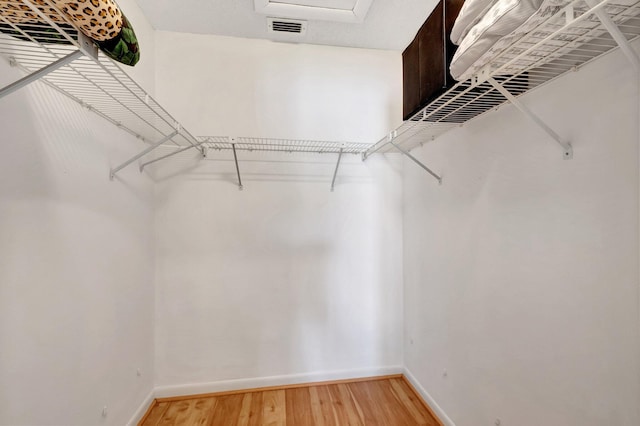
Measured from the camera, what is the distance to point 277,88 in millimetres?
2010

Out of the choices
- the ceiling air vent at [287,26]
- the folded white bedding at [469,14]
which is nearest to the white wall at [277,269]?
the ceiling air vent at [287,26]

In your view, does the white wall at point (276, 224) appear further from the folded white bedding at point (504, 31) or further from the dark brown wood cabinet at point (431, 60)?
the folded white bedding at point (504, 31)

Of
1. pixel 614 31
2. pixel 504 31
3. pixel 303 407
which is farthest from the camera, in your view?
pixel 303 407

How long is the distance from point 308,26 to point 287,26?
0.16 m

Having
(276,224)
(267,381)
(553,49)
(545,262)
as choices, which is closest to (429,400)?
(267,381)

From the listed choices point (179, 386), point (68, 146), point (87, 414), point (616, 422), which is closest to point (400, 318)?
point (616, 422)

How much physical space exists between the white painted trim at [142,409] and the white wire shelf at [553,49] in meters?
2.53

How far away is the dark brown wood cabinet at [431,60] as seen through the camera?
3.82 feet

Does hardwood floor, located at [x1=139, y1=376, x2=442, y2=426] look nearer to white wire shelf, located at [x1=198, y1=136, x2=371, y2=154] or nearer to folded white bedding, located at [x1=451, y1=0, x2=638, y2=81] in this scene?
white wire shelf, located at [x1=198, y1=136, x2=371, y2=154]

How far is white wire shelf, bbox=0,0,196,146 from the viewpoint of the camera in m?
0.68

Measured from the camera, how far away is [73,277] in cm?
112

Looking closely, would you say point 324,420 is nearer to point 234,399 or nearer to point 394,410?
point 394,410

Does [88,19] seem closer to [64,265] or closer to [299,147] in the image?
[64,265]

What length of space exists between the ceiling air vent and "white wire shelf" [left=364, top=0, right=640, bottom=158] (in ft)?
4.11
